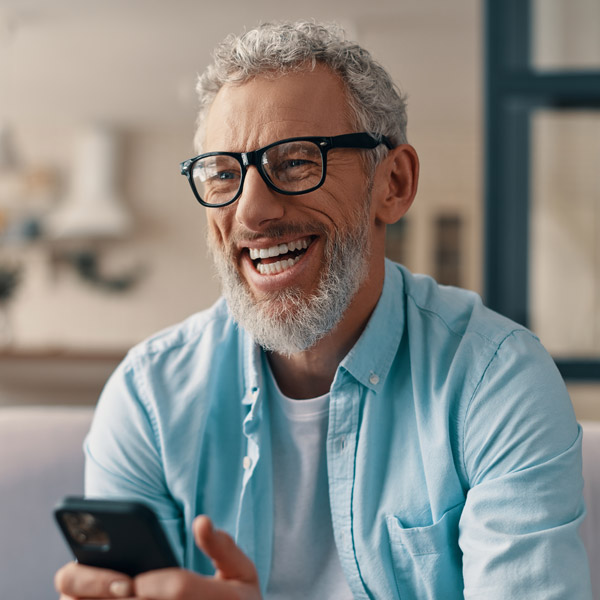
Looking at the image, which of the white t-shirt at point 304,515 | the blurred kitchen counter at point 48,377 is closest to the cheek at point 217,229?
the white t-shirt at point 304,515

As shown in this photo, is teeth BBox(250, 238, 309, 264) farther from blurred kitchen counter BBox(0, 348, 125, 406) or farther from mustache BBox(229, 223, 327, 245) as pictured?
blurred kitchen counter BBox(0, 348, 125, 406)

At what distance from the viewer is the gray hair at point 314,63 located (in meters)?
1.10

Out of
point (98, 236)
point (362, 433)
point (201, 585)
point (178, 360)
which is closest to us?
point (201, 585)

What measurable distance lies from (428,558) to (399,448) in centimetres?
17

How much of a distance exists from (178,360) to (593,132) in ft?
8.05

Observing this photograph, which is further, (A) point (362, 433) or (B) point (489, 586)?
(A) point (362, 433)

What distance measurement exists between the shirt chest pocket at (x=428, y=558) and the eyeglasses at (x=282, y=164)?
0.54 metres

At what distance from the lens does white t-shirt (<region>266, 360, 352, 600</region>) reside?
1.13 meters

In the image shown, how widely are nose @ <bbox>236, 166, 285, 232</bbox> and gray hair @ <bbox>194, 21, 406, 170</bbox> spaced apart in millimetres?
177

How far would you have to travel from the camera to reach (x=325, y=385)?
120 cm

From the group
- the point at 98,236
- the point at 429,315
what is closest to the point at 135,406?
the point at 429,315

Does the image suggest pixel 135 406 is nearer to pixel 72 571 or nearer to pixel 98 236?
pixel 72 571

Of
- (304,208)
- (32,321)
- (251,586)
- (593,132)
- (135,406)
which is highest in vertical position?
(593,132)

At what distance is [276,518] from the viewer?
1.15 meters
